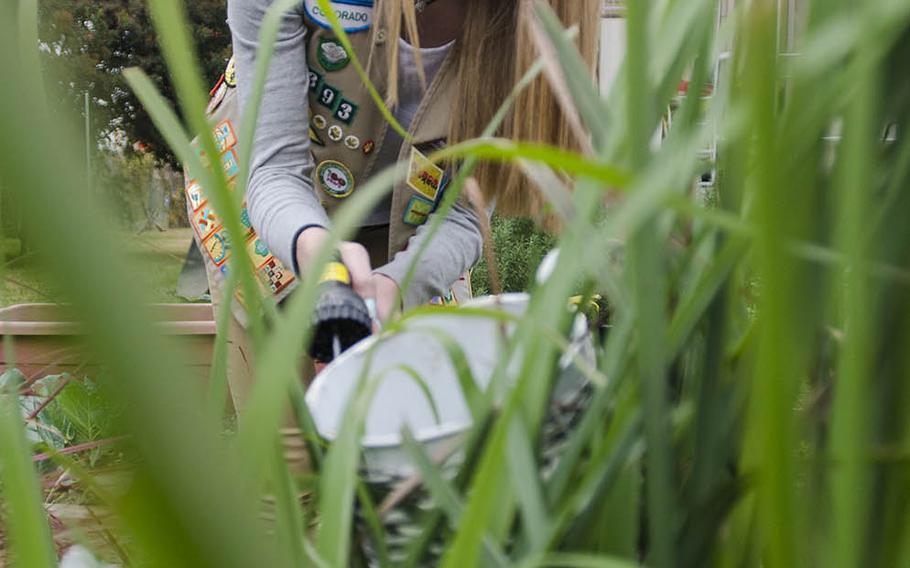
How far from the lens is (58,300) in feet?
0.22

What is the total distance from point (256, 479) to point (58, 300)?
0.10 metres

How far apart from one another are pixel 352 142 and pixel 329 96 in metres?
0.07

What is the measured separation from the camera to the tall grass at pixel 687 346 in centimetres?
13

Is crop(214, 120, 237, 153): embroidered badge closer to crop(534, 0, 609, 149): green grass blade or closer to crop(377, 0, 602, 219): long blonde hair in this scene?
crop(377, 0, 602, 219): long blonde hair

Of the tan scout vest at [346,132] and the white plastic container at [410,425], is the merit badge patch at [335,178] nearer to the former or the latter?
the tan scout vest at [346,132]

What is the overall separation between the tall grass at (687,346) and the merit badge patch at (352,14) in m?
1.01

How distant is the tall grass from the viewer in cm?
13

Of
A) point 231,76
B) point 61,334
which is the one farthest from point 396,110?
point 61,334

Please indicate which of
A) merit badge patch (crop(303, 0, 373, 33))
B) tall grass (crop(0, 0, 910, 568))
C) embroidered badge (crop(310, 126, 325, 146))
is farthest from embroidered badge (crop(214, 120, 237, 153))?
tall grass (crop(0, 0, 910, 568))

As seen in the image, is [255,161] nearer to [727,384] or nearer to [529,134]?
[529,134]

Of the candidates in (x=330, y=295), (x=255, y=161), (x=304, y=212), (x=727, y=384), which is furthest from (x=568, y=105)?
(x=255, y=161)

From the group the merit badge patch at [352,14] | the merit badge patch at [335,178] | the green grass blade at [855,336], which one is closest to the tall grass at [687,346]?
the green grass blade at [855,336]

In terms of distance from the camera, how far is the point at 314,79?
128 centimetres

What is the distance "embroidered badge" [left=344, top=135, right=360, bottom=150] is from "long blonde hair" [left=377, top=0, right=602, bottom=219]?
0.12 m
